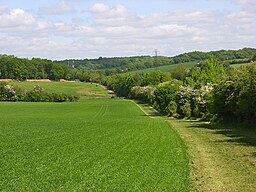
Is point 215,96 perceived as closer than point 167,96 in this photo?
Yes

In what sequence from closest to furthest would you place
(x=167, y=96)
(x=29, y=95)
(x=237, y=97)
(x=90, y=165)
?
(x=90, y=165), (x=237, y=97), (x=167, y=96), (x=29, y=95)

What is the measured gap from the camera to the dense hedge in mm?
162500

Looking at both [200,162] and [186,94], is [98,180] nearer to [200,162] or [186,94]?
[200,162]

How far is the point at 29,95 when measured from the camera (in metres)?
168

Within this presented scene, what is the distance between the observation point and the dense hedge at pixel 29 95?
16250 centimetres

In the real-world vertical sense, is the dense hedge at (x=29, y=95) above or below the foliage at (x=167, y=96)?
below

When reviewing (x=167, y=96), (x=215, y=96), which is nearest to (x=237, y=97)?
(x=215, y=96)

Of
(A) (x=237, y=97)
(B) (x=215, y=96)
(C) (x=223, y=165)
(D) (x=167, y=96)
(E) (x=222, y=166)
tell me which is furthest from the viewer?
(D) (x=167, y=96)

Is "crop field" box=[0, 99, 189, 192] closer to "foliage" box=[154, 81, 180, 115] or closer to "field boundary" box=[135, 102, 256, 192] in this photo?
"field boundary" box=[135, 102, 256, 192]

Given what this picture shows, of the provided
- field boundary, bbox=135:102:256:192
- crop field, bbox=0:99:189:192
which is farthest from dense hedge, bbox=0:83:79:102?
field boundary, bbox=135:102:256:192

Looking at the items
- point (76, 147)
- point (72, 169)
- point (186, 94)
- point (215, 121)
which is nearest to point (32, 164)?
point (72, 169)

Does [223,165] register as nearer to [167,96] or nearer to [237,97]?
[237,97]

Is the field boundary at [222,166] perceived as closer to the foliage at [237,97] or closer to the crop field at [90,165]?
the crop field at [90,165]

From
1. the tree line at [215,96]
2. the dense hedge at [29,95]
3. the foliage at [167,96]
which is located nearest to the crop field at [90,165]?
the tree line at [215,96]
